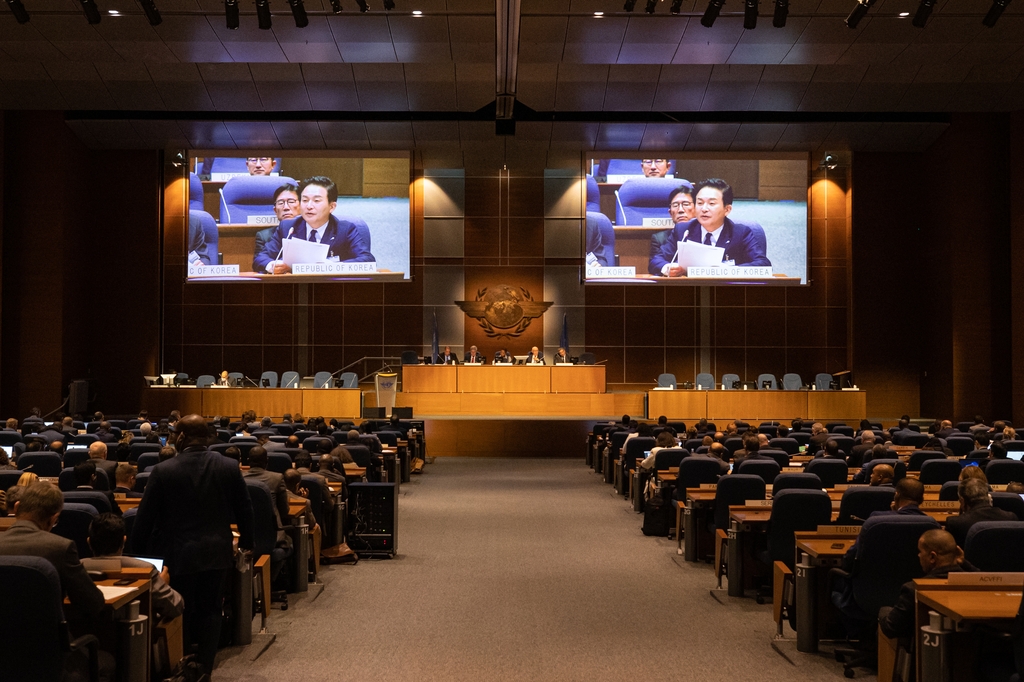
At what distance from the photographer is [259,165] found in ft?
81.6

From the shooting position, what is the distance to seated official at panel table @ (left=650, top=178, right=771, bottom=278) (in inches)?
953

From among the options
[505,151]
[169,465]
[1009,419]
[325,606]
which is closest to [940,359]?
[1009,419]

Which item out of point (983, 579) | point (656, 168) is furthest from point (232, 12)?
point (656, 168)

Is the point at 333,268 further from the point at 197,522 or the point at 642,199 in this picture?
the point at 197,522

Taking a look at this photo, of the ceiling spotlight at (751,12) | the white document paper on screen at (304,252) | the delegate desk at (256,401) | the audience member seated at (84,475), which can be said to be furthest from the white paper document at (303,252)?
the audience member seated at (84,475)

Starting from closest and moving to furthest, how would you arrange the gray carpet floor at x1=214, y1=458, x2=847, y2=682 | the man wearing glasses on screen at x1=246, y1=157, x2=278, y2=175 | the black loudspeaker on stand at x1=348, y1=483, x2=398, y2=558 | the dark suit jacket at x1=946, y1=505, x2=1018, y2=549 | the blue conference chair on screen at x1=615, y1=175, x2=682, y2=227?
the dark suit jacket at x1=946, y1=505, x2=1018, y2=549 → the gray carpet floor at x1=214, y1=458, x2=847, y2=682 → the black loudspeaker on stand at x1=348, y1=483, x2=398, y2=558 → the blue conference chair on screen at x1=615, y1=175, x2=682, y2=227 → the man wearing glasses on screen at x1=246, y1=157, x2=278, y2=175

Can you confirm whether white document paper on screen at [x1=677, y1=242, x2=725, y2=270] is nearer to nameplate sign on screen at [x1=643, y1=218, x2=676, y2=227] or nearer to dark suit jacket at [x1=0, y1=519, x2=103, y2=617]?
nameplate sign on screen at [x1=643, y1=218, x2=676, y2=227]

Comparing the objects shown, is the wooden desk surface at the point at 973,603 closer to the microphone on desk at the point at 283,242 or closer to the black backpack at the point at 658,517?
the black backpack at the point at 658,517

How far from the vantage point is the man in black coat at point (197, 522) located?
193 inches

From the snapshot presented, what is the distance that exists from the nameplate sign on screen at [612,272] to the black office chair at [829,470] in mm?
15168

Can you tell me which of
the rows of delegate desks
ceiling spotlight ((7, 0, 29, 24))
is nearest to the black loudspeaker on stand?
the rows of delegate desks

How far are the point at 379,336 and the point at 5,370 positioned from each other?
8423 millimetres

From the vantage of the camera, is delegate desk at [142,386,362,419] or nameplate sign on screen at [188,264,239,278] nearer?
delegate desk at [142,386,362,419]

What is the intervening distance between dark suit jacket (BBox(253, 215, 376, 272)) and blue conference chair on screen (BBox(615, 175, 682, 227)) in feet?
19.9
